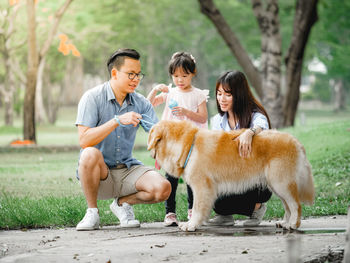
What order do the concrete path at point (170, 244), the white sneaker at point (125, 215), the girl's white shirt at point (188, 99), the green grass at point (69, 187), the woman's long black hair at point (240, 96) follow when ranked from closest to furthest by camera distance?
the concrete path at point (170, 244) < the woman's long black hair at point (240, 96) < the white sneaker at point (125, 215) < the green grass at point (69, 187) < the girl's white shirt at point (188, 99)

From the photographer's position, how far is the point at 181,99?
611cm

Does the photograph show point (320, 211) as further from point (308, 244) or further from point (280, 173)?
point (308, 244)

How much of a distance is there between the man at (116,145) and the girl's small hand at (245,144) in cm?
94

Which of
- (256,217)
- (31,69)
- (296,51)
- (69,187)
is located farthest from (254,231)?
(31,69)

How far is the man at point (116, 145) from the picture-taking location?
210 inches

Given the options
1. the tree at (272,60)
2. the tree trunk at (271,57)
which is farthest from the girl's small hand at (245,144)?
the tree trunk at (271,57)

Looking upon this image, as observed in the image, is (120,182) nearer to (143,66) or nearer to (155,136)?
(155,136)

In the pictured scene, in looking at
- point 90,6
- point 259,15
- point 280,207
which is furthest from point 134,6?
point 280,207

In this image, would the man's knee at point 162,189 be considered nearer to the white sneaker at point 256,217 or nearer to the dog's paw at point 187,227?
the dog's paw at point 187,227

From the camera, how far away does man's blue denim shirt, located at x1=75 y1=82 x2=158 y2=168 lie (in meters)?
5.41

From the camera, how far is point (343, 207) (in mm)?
6586

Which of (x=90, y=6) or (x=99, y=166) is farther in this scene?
(x=90, y=6)

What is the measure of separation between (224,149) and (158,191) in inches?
34.9

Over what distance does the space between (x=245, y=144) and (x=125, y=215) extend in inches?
60.0
